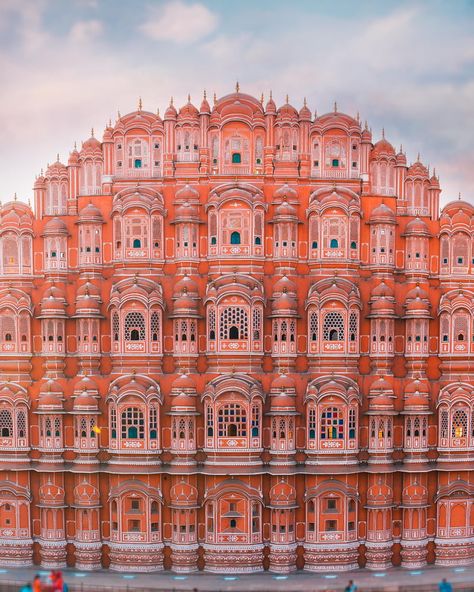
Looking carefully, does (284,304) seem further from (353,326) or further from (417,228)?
(417,228)

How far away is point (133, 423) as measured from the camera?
1268 inches

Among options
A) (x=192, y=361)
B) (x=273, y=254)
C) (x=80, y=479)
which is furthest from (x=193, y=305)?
(x=80, y=479)

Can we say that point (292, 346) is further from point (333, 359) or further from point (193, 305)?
point (193, 305)

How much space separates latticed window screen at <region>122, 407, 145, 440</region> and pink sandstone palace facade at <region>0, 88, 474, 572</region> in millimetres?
72

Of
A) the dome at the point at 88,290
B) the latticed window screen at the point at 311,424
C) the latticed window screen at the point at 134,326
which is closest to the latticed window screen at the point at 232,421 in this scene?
the latticed window screen at the point at 311,424

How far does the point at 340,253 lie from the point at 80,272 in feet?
45.1

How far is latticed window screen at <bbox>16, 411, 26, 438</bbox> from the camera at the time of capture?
3312 centimetres

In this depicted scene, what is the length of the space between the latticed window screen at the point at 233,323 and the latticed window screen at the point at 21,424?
11.3 metres

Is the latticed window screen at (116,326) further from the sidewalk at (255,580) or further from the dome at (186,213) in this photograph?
the sidewalk at (255,580)

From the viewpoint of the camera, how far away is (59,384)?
1294 inches

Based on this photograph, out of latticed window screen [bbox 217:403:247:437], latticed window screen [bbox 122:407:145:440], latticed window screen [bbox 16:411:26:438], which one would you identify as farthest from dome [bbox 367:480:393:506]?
latticed window screen [bbox 16:411:26:438]

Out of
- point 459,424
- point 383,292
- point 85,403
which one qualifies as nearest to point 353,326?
point 383,292

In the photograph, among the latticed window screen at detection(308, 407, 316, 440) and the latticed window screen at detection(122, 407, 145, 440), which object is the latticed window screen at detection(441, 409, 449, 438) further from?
the latticed window screen at detection(122, 407, 145, 440)

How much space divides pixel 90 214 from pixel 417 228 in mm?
17157
